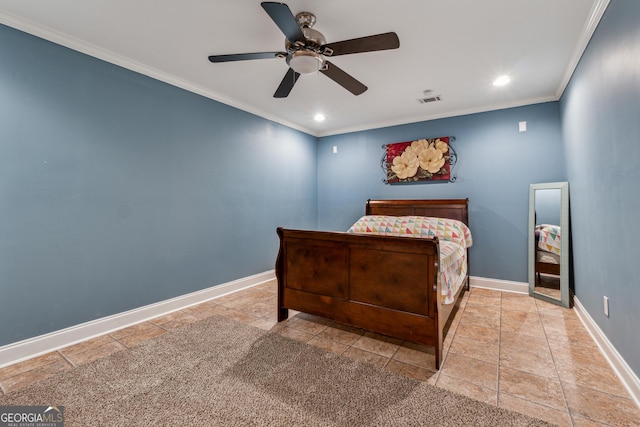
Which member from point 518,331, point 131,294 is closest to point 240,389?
point 131,294

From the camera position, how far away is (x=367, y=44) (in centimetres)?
185

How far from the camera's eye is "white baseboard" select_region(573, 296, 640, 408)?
160 centimetres

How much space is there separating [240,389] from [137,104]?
2783 mm

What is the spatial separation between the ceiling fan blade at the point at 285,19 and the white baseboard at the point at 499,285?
3733 millimetres

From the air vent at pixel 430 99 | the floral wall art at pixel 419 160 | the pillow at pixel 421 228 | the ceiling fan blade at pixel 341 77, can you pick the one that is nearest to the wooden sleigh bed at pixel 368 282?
the pillow at pixel 421 228

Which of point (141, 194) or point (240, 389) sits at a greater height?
point (141, 194)

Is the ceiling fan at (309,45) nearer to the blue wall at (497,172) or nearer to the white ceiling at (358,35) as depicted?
the white ceiling at (358,35)

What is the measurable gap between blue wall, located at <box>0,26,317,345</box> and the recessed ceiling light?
3133 mm

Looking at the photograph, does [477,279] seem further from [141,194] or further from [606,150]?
[141,194]

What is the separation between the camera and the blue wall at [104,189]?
210 centimetres

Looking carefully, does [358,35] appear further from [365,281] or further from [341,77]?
[365,281]

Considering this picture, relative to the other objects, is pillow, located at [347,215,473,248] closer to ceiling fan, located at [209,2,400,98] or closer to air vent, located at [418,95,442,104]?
air vent, located at [418,95,442,104]

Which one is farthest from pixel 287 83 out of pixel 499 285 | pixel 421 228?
pixel 499 285

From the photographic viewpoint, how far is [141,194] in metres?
2.78
